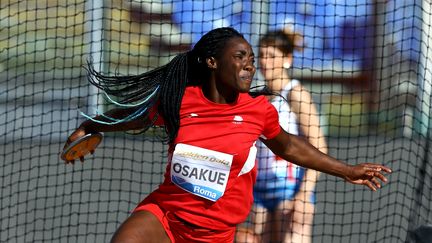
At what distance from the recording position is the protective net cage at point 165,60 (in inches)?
358

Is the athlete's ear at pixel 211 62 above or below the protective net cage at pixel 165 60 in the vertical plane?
above

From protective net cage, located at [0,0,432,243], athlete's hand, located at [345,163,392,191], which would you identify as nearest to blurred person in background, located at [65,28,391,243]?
athlete's hand, located at [345,163,392,191]

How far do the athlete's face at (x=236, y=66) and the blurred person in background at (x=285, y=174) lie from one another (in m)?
2.04

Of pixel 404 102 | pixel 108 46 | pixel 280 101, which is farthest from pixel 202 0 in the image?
pixel 280 101

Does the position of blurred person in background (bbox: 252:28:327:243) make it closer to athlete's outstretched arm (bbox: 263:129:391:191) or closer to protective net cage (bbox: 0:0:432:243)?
athlete's outstretched arm (bbox: 263:129:391:191)

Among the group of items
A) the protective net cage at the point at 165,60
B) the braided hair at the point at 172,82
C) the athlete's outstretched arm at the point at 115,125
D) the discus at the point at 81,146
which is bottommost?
the protective net cage at the point at 165,60

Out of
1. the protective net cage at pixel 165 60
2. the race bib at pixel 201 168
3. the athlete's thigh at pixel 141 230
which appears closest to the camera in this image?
the athlete's thigh at pixel 141 230

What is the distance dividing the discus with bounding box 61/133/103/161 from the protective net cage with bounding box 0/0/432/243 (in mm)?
4015

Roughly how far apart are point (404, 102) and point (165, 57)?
8.99 feet

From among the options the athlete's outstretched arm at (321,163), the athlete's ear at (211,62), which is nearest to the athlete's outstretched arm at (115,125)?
the athlete's ear at (211,62)

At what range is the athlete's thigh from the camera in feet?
12.9

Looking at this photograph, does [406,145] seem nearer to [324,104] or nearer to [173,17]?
[324,104]

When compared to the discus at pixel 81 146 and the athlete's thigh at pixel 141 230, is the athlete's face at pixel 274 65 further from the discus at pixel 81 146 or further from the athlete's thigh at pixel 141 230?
the athlete's thigh at pixel 141 230

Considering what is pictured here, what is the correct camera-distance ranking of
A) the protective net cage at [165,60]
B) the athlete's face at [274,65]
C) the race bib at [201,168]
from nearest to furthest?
the race bib at [201,168] < the athlete's face at [274,65] < the protective net cage at [165,60]
